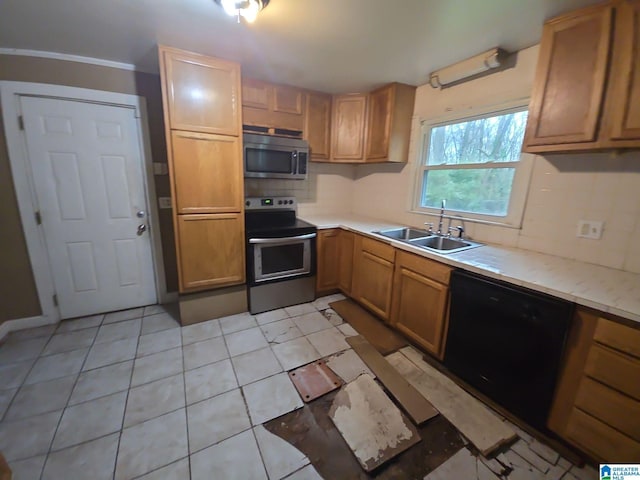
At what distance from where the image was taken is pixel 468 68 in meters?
2.03

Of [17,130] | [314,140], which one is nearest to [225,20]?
[314,140]

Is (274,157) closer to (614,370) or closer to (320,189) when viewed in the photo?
(320,189)

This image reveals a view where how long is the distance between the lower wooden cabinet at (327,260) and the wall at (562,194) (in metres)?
1.06

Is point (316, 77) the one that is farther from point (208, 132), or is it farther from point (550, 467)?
point (550, 467)

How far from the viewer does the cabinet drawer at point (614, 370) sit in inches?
43.8

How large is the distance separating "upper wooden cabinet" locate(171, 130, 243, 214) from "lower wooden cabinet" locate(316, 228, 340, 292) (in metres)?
0.96

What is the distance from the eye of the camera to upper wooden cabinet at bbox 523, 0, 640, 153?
1271 millimetres

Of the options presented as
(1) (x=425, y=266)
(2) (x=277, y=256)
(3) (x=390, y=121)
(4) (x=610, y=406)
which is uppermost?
(3) (x=390, y=121)

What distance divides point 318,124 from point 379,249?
5.28 ft

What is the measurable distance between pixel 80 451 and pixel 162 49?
2594 millimetres

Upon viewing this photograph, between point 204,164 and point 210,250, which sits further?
point 210,250

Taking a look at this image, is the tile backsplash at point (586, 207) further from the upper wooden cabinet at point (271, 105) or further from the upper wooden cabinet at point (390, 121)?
the upper wooden cabinet at point (271, 105)

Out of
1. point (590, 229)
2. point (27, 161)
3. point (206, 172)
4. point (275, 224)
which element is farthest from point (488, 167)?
point (27, 161)

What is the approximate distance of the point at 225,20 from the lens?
1.60 m
